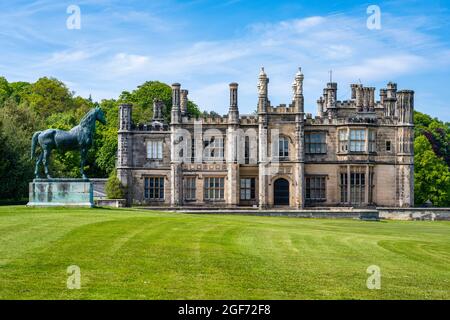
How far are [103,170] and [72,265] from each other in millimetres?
63003

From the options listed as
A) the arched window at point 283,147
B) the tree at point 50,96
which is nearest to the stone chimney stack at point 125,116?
the arched window at point 283,147

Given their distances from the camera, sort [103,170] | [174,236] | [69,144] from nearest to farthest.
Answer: [174,236], [69,144], [103,170]

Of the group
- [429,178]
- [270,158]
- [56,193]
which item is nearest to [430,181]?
[429,178]

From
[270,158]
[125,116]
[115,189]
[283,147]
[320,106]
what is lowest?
[115,189]

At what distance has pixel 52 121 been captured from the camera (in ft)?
275

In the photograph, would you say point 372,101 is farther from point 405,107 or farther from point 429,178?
point 429,178

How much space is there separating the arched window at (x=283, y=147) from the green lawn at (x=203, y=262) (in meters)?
28.4

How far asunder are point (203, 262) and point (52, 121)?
69696mm

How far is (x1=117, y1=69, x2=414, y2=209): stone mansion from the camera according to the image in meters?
55.1

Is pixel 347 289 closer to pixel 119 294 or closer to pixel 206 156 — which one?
pixel 119 294

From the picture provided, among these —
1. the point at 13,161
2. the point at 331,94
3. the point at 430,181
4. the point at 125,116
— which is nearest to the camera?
the point at 13,161

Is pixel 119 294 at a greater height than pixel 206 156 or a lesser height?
lesser

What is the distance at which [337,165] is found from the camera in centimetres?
5575

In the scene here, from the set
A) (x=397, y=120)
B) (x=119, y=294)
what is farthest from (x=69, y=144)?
(x=397, y=120)
